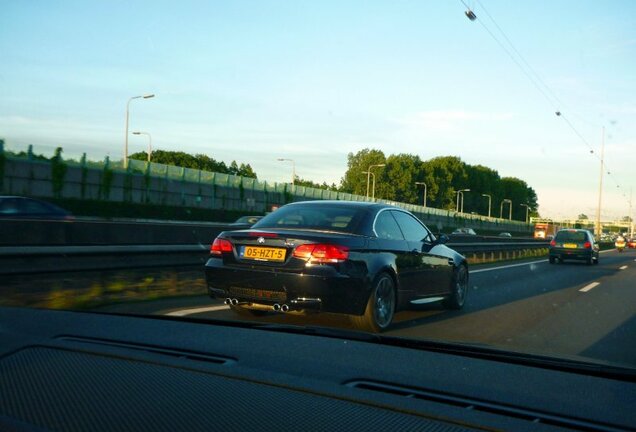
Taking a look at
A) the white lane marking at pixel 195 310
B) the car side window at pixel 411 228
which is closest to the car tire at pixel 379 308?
the car side window at pixel 411 228

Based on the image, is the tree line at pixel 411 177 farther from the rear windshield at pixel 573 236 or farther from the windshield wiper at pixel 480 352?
the windshield wiper at pixel 480 352

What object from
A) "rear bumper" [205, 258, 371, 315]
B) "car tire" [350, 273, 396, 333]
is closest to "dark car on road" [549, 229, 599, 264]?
"car tire" [350, 273, 396, 333]

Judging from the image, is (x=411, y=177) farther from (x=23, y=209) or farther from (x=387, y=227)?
(x=387, y=227)

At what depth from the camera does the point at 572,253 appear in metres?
25.1

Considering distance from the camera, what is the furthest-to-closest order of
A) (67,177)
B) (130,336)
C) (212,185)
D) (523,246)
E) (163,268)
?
(212,185) < (67,177) < (523,246) < (163,268) < (130,336)

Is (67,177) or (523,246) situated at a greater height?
(67,177)

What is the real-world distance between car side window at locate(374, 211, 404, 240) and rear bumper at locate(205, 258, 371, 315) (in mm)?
878

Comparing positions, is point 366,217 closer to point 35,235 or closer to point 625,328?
point 625,328

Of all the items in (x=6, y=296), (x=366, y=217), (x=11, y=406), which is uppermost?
(x=366, y=217)

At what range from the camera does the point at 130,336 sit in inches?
119

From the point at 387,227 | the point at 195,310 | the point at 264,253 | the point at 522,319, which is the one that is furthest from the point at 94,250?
→ the point at 522,319

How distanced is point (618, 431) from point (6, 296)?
7.75 meters

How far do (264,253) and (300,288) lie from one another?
55 centimetres

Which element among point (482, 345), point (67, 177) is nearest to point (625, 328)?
point (482, 345)
